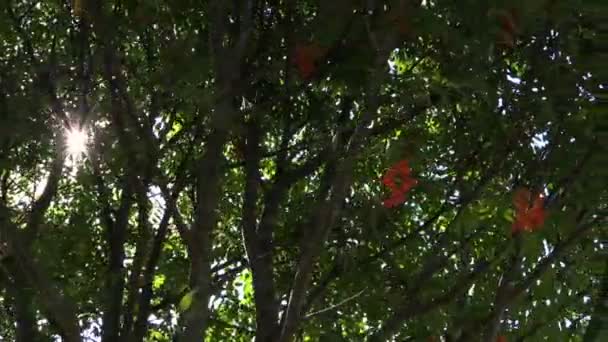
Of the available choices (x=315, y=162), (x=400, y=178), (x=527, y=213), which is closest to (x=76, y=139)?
(x=315, y=162)

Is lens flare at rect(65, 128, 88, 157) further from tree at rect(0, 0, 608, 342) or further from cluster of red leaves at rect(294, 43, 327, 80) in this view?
cluster of red leaves at rect(294, 43, 327, 80)

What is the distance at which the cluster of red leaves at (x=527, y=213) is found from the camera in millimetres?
3805

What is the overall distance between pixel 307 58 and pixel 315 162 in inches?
30.5

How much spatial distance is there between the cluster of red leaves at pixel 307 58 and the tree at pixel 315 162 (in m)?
0.01

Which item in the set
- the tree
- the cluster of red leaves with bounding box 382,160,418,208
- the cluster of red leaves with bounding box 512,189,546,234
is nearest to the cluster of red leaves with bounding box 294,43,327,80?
the tree

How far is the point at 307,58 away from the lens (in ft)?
14.4

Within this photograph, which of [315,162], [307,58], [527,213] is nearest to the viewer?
[527,213]

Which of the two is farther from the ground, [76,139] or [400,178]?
[76,139]

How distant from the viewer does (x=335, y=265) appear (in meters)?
4.51

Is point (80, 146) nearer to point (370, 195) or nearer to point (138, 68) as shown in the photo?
point (138, 68)

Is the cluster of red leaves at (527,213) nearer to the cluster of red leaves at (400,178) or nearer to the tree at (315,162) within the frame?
the tree at (315,162)

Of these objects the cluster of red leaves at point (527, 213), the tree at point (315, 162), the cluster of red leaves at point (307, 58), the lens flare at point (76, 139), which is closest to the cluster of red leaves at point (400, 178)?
the tree at point (315, 162)

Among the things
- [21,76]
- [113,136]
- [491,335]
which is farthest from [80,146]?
[491,335]

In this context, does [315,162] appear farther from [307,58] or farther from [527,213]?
[527,213]
